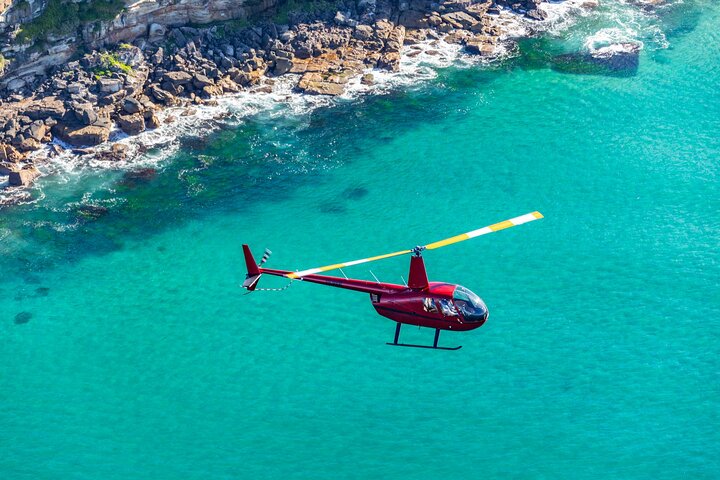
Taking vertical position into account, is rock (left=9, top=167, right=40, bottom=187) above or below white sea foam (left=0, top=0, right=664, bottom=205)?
below

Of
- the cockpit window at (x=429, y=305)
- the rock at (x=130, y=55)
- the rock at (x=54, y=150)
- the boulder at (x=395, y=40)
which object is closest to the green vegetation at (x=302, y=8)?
the boulder at (x=395, y=40)

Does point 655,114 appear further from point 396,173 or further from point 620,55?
point 396,173

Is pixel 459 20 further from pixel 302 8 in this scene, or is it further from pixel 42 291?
pixel 42 291

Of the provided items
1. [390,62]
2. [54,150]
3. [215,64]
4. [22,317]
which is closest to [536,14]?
[390,62]

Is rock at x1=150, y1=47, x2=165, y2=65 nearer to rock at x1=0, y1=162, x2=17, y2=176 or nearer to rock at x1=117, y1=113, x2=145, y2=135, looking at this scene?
Result: rock at x1=117, y1=113, x2=145, y2=135

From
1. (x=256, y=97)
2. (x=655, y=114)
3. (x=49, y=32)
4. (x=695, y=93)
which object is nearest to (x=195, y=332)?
(x=256, y=97)

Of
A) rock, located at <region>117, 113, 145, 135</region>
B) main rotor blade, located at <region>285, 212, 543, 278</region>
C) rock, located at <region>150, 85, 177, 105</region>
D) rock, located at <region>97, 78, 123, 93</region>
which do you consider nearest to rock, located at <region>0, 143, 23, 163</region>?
rock, located at <region>117, 113, 145, 135</region>

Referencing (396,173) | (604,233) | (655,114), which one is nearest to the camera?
(604,233)
